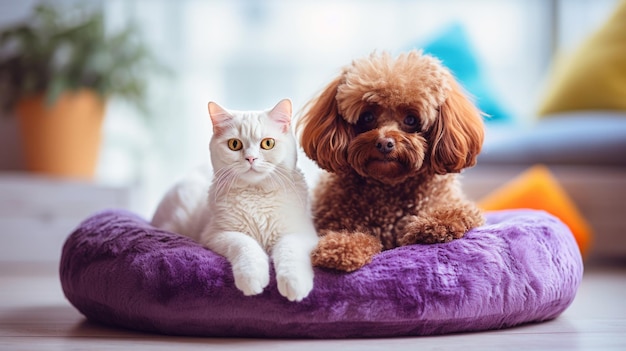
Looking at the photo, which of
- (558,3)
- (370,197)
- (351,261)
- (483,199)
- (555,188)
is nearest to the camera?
(351,261)

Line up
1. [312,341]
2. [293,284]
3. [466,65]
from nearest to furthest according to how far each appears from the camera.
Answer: [293,284] < [312,341] < [466,65]

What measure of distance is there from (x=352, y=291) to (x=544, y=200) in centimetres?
149

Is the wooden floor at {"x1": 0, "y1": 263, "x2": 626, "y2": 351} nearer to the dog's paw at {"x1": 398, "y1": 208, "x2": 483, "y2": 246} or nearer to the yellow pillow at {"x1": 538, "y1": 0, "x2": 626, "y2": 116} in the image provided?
the dog's paw at {"x1": 398, "y1": 208, "x2": 483, "y2": 246}

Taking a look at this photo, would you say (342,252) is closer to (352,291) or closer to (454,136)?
(352,291)

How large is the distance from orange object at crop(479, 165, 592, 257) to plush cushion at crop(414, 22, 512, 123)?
756 millimetres

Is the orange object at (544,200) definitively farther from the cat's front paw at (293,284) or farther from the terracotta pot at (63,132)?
the terracotta pot at (63,132)

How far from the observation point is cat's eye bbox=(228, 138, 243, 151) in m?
1.45

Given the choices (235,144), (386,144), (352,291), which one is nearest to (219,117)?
(235,144)

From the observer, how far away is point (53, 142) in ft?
10.5

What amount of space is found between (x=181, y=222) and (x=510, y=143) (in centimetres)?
168

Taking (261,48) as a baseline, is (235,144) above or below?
below

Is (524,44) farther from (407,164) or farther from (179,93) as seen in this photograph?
(407,164)

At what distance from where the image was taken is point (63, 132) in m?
3.18

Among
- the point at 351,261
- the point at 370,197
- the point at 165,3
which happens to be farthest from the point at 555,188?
the point at 165,3
